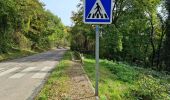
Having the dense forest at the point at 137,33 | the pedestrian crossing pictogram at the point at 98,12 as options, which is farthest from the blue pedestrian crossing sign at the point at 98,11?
the dense forest at the point at 137,33

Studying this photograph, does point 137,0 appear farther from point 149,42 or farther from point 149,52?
point 149,52

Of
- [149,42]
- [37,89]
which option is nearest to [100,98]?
[37,89]

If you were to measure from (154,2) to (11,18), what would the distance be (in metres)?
21.2

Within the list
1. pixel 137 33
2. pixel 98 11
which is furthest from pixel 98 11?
pixel 137 33

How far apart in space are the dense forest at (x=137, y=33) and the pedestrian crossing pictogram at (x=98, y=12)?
35392mm

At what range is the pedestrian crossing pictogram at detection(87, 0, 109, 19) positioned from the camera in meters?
10.5

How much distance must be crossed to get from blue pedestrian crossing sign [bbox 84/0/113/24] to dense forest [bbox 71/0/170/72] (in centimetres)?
3537

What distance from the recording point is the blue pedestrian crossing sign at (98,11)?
→ 10.4m

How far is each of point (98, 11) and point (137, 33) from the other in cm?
4422

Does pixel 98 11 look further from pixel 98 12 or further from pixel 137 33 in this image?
pixel 137 33

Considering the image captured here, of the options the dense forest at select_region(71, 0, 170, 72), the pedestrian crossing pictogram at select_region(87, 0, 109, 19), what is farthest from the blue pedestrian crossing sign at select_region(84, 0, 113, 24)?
the dense forest at select_region(71, 0, 170, 72)

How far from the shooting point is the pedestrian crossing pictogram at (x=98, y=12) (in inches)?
412

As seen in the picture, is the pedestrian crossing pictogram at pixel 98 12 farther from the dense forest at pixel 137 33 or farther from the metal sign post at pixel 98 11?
the dense forest at pixel 137 33

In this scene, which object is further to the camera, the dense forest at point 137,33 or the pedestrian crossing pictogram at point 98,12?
the dense forest at point 137,33
